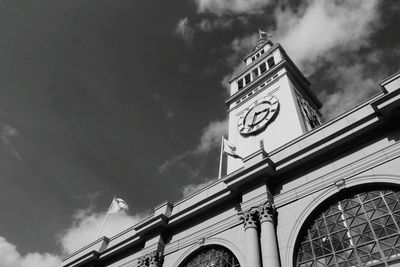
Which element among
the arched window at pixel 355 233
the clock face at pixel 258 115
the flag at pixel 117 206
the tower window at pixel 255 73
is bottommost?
the arched window at pixel 355 233

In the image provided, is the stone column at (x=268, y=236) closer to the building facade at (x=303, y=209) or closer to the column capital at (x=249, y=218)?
the building facade at (x=303, y=209)

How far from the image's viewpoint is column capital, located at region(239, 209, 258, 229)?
51.3 feet

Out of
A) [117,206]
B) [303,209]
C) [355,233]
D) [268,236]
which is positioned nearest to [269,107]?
[117,206]

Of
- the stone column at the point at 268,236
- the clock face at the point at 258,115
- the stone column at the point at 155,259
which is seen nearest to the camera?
the stone column at the point at 268,236

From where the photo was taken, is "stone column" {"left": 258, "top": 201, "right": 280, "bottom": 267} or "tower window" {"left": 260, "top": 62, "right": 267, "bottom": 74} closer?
"stone column" {"left": 258, "top": 201, "right": 280, "bottom": 267}

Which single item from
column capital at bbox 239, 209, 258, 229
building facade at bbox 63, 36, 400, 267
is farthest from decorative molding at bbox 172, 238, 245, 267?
column capital at bbox 239, 209, 258, 229

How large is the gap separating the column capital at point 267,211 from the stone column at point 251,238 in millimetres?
394

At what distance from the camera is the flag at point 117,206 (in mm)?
27766

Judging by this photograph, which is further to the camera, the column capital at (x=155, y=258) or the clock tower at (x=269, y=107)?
the clock tower at (x=269, y=107)

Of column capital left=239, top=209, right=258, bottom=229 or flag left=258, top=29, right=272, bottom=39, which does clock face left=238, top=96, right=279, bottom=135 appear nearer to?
column capital left=239, top=209, right=258, bottom=229

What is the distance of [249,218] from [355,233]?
4819 mm

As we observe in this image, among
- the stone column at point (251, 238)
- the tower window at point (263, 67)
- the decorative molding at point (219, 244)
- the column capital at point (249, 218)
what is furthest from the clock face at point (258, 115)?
the stone column at point (251, 238)

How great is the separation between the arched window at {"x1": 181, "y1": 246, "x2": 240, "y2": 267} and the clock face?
1595 centimetres

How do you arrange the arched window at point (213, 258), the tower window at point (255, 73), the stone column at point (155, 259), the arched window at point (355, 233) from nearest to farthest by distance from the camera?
1. the arched window at point (355, 233)
2. the arched window at point (213, 258)
3. the stone column at point (155, 259)
4. the tower window at point (255, 73)
